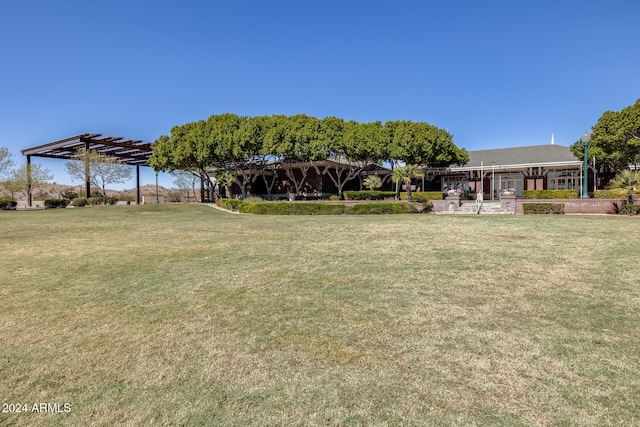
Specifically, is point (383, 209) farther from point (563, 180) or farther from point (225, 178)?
point (563, 180)

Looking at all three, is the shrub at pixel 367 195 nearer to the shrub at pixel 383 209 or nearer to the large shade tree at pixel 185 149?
the shrub at pixel 383 209

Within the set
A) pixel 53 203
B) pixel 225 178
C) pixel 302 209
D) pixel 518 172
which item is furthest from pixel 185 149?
pixel 518 172

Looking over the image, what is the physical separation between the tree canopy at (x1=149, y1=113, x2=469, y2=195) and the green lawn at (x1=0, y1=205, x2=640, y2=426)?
80.7 feet

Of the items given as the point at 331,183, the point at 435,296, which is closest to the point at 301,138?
the point at 331,183

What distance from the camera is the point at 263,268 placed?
735 cm

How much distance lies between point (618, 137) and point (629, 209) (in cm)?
1033

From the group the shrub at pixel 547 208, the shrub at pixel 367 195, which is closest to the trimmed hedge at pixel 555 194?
the shrub at pixel 547 208

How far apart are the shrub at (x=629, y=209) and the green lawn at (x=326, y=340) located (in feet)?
47.3

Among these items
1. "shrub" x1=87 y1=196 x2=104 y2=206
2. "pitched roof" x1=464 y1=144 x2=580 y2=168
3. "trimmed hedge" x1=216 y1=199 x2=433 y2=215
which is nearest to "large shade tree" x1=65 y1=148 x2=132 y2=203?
"shrub" x1=87 y1=196 x2=104 y2=206

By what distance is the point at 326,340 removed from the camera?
3.90 meters

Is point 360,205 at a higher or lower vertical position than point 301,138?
lower

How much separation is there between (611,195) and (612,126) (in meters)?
7.16

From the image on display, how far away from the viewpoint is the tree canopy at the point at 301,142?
31.7 meters

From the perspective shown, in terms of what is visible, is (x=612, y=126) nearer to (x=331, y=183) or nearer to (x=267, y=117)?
(x=331, y=183)
